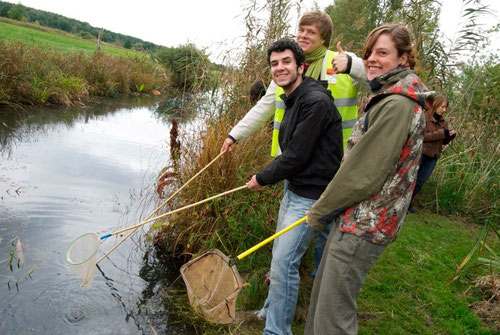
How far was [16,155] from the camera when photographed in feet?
22.8

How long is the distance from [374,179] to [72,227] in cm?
421

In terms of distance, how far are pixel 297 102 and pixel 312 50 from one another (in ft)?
2.53

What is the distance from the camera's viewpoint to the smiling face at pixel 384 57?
1.93 m

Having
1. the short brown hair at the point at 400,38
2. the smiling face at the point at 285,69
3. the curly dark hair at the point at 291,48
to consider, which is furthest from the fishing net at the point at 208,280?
the short brown hair at the point at 400,38

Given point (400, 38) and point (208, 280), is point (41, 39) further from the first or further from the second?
point (400, 38)

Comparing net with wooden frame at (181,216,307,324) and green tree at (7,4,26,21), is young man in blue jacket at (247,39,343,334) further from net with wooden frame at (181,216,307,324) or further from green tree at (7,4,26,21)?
green tree at (7,4,26,21)

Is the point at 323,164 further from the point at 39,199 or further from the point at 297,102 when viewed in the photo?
the point at 39,199

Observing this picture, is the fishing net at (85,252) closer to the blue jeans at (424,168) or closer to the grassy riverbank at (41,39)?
the blue jeans at (424,168)

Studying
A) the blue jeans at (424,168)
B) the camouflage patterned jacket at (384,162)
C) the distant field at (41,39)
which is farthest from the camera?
the distant field at (41,39)

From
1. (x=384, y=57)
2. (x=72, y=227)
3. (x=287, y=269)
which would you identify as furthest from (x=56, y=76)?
(x=384, y=57)

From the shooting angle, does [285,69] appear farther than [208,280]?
No

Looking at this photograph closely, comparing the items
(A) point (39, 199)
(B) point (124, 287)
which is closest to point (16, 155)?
(A) point (39, 199)

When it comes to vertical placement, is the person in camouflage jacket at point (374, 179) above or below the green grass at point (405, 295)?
above

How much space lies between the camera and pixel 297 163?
8.01 ft
